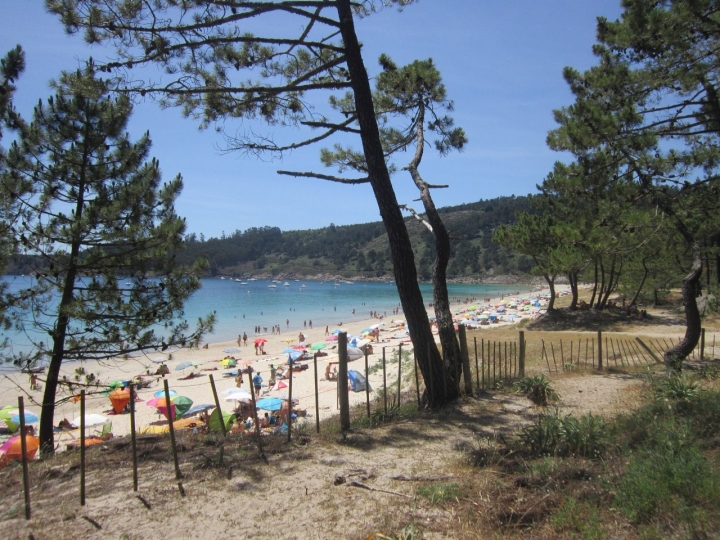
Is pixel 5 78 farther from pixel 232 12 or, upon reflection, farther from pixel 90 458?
pixel 90 458

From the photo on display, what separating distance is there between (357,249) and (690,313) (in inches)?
5266

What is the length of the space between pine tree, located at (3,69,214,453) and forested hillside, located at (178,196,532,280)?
84.0 metres

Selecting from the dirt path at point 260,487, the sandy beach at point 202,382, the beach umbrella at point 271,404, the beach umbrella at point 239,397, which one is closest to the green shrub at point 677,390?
the dirt path at point 260,487

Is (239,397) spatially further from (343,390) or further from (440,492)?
(440,492)

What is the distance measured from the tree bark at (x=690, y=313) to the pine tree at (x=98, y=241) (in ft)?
24.8

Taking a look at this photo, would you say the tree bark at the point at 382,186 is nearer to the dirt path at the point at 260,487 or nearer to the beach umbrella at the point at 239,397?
the dirt path at the point at 260,487

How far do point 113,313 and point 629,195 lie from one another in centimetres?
787

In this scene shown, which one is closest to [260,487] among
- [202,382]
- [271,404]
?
[271,404]

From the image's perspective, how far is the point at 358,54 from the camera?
247 inches

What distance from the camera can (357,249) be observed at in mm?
141250

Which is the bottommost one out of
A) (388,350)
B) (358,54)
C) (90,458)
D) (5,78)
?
(388,350)

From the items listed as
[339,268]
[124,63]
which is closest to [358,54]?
[124,63]

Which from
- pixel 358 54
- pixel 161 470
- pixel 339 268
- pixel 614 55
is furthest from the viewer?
pixel 339 268

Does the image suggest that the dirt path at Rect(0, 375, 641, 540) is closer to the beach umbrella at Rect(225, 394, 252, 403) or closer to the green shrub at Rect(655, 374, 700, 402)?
the green shrub at Rect(655, 374, 700, 402)
